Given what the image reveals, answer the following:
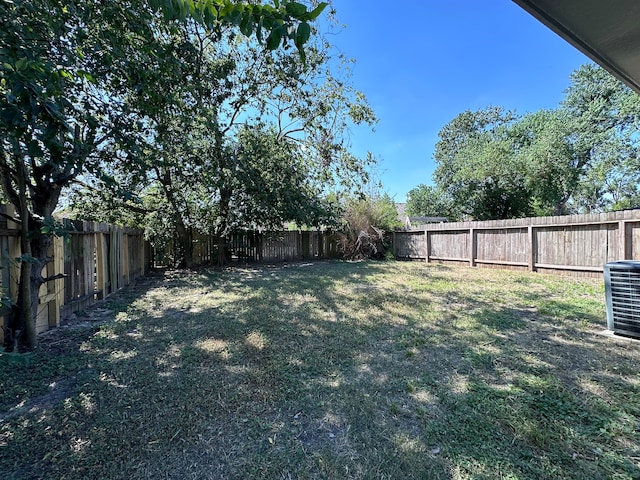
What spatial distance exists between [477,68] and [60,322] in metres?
13.7

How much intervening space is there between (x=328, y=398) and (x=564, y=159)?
16.9 meters

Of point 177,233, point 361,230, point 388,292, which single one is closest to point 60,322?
point 388,292

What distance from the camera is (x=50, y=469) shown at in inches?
58.5

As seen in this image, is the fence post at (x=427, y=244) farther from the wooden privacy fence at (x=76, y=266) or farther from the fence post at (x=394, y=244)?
the wooden privacy fence at (x=76, y=266)

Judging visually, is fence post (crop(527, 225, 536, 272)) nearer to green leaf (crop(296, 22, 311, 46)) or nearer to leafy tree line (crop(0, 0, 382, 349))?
leafy tree line (crop(0, 0, 382, 349))

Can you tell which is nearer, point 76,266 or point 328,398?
point 328,398

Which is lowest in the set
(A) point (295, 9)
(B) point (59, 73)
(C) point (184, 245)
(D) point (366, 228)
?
(C) point (184, 245)

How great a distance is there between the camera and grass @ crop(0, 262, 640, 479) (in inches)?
60.9

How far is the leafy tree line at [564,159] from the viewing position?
42.5 ft

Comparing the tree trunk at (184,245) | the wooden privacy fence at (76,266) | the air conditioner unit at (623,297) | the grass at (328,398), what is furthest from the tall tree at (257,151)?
the air conditioner unit at (623,297)

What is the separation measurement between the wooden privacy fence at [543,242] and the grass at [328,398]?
2.74 m

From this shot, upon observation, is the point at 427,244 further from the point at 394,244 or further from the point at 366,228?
the point at 366,228

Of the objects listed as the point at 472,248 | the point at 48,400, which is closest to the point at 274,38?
the point at 48,400

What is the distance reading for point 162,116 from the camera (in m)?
3.76
